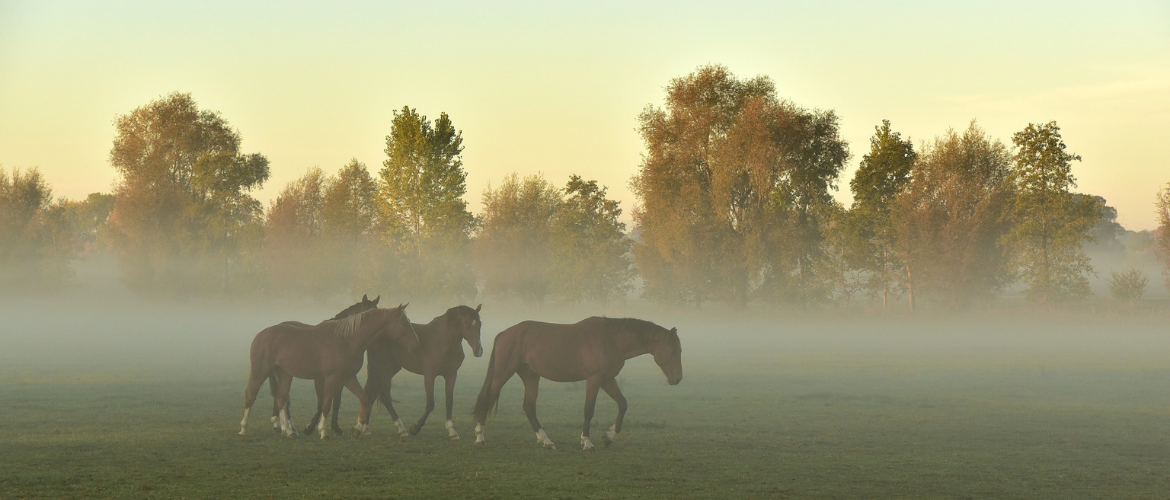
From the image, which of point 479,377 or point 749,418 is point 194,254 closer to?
point 479,377

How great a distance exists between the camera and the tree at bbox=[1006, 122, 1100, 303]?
204ft

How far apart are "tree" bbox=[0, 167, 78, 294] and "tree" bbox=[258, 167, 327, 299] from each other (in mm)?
16439

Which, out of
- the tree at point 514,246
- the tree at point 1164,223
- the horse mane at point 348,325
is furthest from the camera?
the tree at point 514,246

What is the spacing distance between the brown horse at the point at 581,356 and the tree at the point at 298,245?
211 feet

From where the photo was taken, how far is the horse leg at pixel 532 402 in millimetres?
15930

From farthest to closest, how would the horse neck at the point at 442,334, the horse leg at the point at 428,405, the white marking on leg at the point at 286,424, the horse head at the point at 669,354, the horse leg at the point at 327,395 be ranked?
the horse neck at the point at 442,334 → the horse leg at the point at 428,405 → the white marking on leg at the point at 286,424 → the horse leg at the point at 327,395 → the horse head at the point at 669,354

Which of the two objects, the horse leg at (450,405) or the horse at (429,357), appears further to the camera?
the horse at (429,357)

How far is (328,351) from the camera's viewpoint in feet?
54.4

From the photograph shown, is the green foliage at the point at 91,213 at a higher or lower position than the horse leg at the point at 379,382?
higher

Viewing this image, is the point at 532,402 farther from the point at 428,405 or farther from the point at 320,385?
the point at 320,385

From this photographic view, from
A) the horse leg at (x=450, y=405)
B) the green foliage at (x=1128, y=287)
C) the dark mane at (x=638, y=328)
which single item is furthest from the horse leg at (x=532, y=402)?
the green foliage at (x=1128, y=287)

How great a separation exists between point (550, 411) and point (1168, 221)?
52.7 m

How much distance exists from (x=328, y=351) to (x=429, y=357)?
173 cm

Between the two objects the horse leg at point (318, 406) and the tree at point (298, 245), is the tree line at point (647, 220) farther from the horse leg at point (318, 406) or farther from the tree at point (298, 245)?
the horse leg at point (318, 406)
